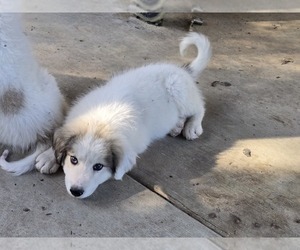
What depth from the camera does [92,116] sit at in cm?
303

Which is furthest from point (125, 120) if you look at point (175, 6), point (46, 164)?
point (175, 6)

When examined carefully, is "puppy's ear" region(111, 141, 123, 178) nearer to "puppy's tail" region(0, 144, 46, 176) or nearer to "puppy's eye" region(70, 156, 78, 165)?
"puppy's eye" region(70, 156, 78, 165)

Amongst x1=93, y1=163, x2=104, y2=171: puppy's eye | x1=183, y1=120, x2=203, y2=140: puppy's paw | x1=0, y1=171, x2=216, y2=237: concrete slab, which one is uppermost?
x1=93, y1=163, x2=104, y2=171: puppy's eye

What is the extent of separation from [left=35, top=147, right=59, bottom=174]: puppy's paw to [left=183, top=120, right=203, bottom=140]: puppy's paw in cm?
82

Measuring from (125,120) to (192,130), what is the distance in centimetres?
54

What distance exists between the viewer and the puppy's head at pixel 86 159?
2789mm

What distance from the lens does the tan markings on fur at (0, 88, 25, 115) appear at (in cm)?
302

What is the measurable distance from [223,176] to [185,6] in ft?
8.73

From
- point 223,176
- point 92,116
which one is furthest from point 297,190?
point 92,116

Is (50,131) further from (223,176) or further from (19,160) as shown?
(223,176)

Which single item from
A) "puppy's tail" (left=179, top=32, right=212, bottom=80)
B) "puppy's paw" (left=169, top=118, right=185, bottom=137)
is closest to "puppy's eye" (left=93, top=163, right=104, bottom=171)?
"puppy's paw" (left=169, top=118, right=185, bottom=137)

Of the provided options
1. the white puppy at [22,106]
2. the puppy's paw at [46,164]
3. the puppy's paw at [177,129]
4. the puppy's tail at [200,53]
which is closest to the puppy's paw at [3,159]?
the white puppy at [22,106]

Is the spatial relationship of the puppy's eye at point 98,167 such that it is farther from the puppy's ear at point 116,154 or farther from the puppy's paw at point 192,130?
the puppy's paw at point 192,130

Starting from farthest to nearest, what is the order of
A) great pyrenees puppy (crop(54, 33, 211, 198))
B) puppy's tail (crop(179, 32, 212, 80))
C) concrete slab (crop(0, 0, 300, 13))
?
1. concrete slab (crop(0, 0, 300, 13))
2. puppy's tail (crop(179, 32, 212, 80))
3. great pyrenees puppy (crop(54, 33, 211, 198))
